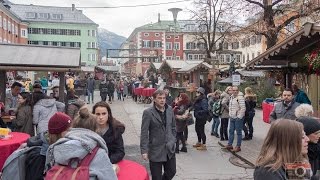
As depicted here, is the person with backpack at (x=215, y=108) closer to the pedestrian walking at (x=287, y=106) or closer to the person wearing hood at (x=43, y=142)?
the pedestrian walking at (x=287, y=106)

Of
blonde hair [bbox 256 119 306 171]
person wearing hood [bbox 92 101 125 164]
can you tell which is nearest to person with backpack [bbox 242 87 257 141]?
person wearing hood [bbox 92 101 125 164]

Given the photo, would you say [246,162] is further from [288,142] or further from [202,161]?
[288,142]

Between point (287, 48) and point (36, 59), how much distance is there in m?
6.68

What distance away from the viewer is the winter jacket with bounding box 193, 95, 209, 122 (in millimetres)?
10492

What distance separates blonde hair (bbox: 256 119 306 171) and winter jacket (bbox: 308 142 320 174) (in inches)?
63.2

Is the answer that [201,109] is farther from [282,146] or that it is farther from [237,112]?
[282,146]

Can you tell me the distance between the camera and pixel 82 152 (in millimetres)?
2854

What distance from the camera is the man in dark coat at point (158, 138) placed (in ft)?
18.4

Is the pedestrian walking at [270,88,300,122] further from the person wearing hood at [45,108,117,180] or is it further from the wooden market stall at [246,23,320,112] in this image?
the person wearing hood at [45,108,117,180]

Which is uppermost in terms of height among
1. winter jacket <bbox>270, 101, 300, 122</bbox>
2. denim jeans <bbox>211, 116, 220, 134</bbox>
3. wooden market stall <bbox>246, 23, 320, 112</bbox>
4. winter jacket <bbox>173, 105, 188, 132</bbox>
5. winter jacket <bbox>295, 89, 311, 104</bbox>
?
wooden market stall <bbox>246, 23, 320, 112</bbox>

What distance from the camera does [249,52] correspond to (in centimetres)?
6762

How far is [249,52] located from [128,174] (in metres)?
66.0

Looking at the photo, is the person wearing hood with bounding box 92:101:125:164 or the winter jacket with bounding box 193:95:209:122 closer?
the person wearing hood with bounding box 92:101:125:164

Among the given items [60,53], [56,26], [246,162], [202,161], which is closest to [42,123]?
[60,53]
